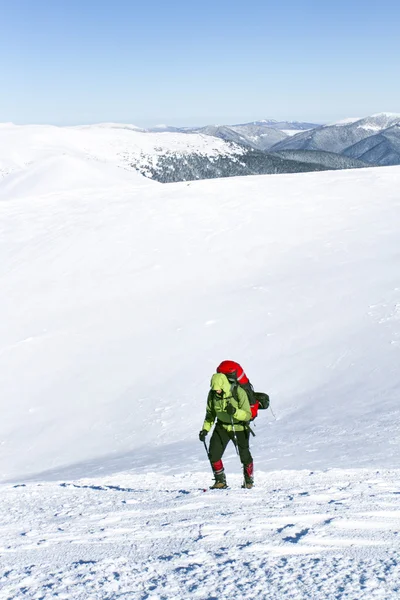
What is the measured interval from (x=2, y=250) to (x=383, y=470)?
21026 millimetres

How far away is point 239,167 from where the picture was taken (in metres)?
173

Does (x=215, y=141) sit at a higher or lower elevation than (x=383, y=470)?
higher

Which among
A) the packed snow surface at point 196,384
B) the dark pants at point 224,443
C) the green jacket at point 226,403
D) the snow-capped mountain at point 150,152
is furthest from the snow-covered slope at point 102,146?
the green jacket at point 226,403

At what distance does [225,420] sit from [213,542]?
2.26 meters

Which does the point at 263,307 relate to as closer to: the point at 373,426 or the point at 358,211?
the point at 373,426

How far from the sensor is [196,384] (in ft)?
43.4

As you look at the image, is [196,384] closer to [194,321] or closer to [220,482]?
[194,321]

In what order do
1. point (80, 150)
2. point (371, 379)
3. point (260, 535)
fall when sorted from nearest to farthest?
point (260, 535) → point (371, 379) → point (80, 150)

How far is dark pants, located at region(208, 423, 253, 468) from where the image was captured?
6.87 metres

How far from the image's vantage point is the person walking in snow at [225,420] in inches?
258

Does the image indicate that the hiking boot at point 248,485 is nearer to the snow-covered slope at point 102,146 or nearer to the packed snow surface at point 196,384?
the packed snow surface at point 196,384

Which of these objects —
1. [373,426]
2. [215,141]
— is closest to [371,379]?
[373,426]

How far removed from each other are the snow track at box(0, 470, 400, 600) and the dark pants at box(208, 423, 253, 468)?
395 mm

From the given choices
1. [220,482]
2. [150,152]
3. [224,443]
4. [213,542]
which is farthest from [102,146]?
[213,542]
